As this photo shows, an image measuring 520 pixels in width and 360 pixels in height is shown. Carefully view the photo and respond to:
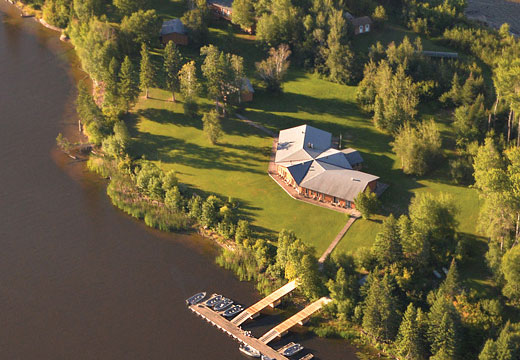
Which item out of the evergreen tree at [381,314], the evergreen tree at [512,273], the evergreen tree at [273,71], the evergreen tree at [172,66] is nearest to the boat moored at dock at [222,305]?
the evergreen tree at [381,314]

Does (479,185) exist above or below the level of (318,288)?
above

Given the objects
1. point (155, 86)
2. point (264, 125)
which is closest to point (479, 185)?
point (264, 125)

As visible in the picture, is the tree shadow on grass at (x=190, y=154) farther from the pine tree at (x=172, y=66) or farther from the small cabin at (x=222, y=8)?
the small cabin at (x=222, y=8)

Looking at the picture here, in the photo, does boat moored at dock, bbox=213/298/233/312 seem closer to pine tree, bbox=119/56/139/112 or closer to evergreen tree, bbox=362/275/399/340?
evergreen tree, bbox=362/275/399/340

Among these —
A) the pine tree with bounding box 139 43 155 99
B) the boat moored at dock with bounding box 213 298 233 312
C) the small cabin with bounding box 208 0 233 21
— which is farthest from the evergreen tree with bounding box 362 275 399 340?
the small cabin with bounding box 208 0 233 21

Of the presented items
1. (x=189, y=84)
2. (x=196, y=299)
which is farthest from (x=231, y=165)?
(x=196, y=299)

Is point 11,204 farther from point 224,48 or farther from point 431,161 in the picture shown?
point 431,161
